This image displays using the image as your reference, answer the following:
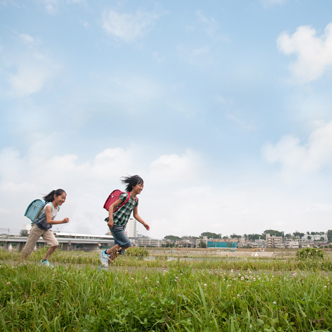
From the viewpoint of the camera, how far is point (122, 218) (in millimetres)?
5625

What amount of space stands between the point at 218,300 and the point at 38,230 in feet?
16.9

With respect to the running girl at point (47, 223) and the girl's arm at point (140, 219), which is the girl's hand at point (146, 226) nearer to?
the girl's arm at point (140, 219)

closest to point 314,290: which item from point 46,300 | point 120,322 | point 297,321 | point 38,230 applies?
point 297,321

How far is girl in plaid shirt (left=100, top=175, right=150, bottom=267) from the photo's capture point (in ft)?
17.6

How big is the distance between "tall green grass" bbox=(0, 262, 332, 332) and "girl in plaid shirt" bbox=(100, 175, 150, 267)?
6.60 feet

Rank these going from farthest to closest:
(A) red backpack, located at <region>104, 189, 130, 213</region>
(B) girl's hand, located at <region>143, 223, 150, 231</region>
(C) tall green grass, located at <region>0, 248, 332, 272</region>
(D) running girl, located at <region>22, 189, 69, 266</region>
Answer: (D) running girl, located at <region>22, 189, 69, 266</region> → (B) girl's hand, located at <region>143, 223, 150, 231</region> → (A) red backpack, located at <region>104, 189, 130, 213</region> → (C) tall green grass, located at <region>0, 248, 332, 272</region>

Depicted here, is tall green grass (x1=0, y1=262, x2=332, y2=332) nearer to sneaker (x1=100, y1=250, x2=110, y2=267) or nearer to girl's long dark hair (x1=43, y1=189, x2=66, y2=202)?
sneaker (x1=100, y1=250, x2=110, y2=267)

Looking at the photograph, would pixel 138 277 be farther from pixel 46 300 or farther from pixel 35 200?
pixel 35 200

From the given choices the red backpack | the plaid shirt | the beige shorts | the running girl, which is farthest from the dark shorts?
the beige shorts

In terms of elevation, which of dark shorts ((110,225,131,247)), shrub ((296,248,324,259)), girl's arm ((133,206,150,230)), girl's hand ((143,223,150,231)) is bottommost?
shrub ((296,248,324,259))

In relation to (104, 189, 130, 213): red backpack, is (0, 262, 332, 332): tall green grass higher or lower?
lower

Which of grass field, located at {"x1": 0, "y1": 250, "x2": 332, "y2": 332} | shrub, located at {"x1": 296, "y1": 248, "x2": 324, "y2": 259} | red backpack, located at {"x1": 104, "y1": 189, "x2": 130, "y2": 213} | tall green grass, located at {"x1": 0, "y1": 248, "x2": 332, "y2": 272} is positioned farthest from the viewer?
shrub, located at {"x1": 296, "y1": 248, "x2": 324, "y2": 259}

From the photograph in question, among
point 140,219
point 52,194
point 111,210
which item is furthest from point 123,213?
point 52,194

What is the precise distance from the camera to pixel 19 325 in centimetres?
259
